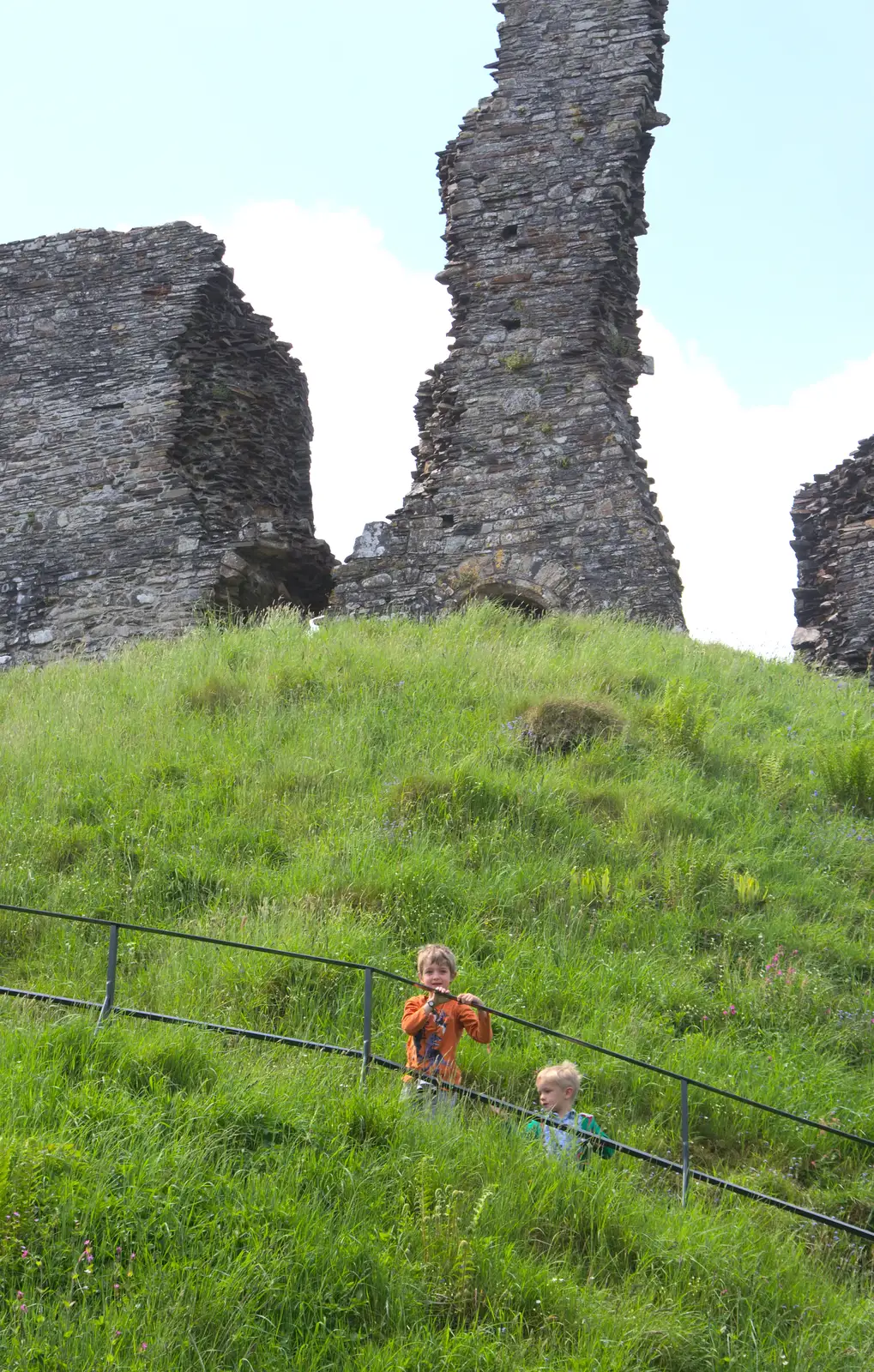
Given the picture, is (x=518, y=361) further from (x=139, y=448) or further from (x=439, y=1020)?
(x=439, y=1020)

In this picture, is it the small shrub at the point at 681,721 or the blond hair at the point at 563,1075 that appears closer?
the blond hair at the point at 563,1075

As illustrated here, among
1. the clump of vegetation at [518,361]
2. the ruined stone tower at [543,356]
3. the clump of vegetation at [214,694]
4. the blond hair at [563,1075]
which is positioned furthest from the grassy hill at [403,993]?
the clump of vegetation at [518,361]

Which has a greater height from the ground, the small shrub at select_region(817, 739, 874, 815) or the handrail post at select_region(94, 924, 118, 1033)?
the small shrub at select_region(817, 739, 874, 815)

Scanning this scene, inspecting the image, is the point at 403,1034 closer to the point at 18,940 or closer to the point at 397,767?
the point at 18,940

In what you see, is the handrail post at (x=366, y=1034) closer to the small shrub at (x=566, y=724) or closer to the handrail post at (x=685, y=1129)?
the handrail post at (x=685, y=1129)

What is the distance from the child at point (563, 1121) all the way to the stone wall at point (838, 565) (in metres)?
8.50

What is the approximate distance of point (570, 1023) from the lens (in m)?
6.33

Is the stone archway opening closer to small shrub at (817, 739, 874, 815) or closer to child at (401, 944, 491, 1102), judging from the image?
small shrub at (817, 739, 874, 815)

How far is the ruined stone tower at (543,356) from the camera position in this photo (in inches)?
527

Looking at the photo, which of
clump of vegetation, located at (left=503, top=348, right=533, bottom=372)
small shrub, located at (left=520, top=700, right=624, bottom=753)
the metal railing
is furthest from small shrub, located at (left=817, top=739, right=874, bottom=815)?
clump of vegetation, located at (left=503, top=348, right=533, bottom=372)

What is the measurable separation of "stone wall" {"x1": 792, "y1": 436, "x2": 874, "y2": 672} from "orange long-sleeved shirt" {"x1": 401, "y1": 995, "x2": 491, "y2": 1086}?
832 centimetres

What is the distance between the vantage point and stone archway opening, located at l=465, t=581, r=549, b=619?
43.8ft

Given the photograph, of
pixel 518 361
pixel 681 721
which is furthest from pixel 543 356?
pixel 681 721

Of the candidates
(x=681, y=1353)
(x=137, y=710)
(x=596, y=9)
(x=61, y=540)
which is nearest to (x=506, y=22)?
(x=596, y=9)
